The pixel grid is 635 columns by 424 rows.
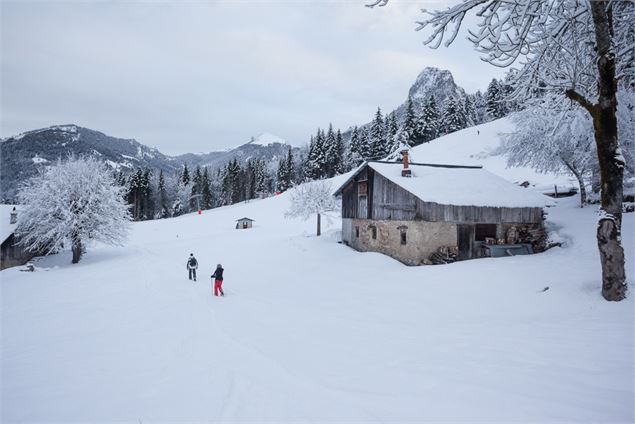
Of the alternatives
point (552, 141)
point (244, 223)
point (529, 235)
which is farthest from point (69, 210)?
point (552, 141)

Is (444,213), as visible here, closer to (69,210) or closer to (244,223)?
(69,210)

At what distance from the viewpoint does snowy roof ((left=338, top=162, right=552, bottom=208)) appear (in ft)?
64.0

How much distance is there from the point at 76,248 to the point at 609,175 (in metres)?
37.0

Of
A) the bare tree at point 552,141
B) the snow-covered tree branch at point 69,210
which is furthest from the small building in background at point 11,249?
the bare tree at point 552,141

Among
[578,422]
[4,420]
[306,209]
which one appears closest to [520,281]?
[578,422]

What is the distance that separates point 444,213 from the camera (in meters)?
19.1

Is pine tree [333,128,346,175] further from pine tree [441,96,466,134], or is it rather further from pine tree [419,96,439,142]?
pine tree [441,96,466,134]

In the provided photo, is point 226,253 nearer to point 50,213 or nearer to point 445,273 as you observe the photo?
point 50,213

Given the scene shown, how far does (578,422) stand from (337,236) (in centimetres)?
2607

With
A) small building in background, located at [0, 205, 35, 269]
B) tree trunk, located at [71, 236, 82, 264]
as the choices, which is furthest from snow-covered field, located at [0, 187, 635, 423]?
small building in background, located at [0, 205, 35, 269]

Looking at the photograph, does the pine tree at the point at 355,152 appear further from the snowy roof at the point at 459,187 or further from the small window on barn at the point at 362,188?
the snowy roof at the point at 459,187

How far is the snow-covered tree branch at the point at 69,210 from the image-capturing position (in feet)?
94.8

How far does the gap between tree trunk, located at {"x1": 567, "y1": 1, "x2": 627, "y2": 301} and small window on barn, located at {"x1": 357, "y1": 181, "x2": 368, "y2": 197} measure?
1665 centimetres

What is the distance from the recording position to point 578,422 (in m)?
4.22
